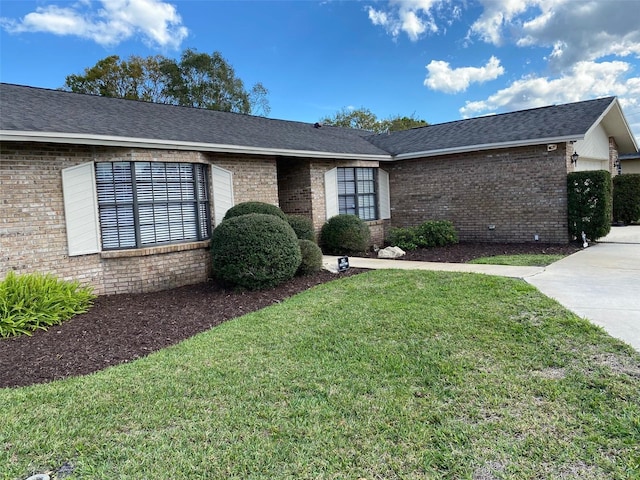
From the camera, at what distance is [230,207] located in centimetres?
973

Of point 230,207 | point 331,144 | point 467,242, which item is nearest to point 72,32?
point 331,144

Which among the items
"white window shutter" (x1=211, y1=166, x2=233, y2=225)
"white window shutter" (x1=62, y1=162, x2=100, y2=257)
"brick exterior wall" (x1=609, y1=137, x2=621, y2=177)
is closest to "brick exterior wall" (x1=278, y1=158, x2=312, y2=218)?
"white window shutter" (x1=211, y1=166, x2=233, y2=225)

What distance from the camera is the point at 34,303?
6117mm

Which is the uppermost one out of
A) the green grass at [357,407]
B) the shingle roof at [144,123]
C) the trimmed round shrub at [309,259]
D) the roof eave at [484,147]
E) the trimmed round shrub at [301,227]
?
the shingle roof at [144,123]

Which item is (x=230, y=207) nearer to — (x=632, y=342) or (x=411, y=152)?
(x=411, y=152)

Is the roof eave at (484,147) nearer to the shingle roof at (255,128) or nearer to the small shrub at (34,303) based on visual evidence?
the shingle roof at (255,128)

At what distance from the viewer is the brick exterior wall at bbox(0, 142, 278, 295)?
680cm

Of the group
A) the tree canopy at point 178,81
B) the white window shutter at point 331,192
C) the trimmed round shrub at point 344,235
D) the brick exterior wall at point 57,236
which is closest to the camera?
the brick exterior wall at point 57,236

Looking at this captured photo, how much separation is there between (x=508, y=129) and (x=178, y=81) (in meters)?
28.5

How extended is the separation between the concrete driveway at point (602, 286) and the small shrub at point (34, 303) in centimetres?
711

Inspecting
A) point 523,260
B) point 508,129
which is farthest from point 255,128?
point 523,260

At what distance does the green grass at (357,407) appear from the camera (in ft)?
8.85

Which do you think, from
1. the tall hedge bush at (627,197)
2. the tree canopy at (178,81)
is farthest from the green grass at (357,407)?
the tree canopy at (178,81)

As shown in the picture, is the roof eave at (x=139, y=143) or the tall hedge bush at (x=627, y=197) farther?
the tall hedge bush at (x=627, y=197)
